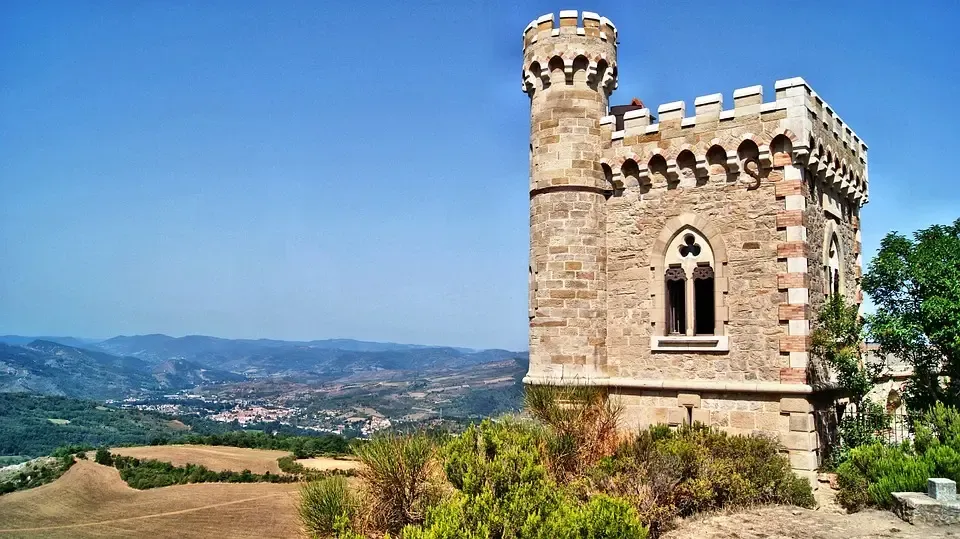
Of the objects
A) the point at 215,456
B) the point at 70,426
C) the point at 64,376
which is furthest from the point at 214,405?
the point at 215,456

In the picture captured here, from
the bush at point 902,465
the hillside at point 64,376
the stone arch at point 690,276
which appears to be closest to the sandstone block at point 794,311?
the stone arch at point 690,276

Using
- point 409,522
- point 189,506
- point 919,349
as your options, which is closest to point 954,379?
point 919,349

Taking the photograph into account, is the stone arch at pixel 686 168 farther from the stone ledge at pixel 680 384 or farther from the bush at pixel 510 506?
the bush at pixel 510 506

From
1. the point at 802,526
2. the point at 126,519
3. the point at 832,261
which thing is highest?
the point at 832,261

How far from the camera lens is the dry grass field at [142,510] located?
676 inches

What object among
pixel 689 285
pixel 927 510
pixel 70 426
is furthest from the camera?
pixel 70 426

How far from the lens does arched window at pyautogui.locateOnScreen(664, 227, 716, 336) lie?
14.6 metres

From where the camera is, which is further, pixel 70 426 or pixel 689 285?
pixel 70 426

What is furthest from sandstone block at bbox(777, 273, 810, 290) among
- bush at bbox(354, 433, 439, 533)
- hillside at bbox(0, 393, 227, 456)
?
hillside at bbox(0, 393, 227, 456)

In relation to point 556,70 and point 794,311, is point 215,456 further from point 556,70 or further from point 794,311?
point 794,311

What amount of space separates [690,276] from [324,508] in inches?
335

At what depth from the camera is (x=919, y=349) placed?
14.6 m

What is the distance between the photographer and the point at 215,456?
2617 cm

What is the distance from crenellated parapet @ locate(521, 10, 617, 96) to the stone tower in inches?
0.8
